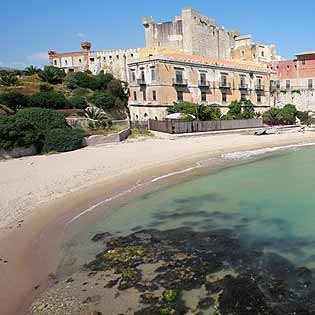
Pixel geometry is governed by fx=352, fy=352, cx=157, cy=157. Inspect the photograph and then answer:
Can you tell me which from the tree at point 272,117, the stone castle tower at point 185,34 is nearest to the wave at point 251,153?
the tree at point 272,117

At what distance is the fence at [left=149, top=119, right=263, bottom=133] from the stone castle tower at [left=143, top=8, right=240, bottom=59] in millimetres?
17807

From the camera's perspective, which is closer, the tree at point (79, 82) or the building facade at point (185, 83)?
the building facade at point (185, 83)

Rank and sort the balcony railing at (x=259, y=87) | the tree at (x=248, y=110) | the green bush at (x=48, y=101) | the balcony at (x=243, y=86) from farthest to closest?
the balcony railing at (x=259, y=87) → the balcony at (x=243, y=86) → the tree at (x=248, y=110) → the green bush at (x=48, y=101)

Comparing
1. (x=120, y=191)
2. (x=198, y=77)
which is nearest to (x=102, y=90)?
(x=198, y=77)

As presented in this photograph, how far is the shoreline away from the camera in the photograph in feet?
24.8

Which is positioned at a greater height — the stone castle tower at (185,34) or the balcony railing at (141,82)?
the stone castle tower at (185,34)

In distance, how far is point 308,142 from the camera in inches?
1375

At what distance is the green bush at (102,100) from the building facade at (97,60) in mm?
5940

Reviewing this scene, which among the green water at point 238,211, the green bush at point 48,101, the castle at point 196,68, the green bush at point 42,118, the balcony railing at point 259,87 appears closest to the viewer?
the green water at point 238,211

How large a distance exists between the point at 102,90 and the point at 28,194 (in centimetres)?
3482

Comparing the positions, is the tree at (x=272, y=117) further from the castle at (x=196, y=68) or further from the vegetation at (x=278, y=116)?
the castle at (x=196, y=68)

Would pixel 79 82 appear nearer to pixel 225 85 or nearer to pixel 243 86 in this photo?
pixel 225 85

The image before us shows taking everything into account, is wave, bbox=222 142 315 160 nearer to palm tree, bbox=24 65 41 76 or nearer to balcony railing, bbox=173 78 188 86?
balcony railing, bbox=173 78 188 86

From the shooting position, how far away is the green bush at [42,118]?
26.1 metres
